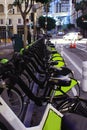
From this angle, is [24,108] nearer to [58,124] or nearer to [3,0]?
[58,124]

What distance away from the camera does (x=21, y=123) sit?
5199 millimetres

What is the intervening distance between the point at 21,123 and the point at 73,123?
73cm

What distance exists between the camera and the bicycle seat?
467 centimetres

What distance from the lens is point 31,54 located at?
1078 cm

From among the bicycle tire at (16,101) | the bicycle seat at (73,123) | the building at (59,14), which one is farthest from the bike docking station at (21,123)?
the building at (59,14)

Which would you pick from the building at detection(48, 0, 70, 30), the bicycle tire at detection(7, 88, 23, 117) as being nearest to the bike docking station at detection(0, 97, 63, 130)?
the bicycle tire at detection(7, 88, 23, 117)

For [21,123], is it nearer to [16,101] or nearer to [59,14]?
[16,101]

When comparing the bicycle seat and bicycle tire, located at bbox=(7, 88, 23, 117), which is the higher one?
the bicycle seat

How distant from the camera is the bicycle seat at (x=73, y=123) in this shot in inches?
184

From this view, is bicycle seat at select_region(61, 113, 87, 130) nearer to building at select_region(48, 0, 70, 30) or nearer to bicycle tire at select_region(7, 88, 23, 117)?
bicycle tire at select_region(7, 88, 23, 117)

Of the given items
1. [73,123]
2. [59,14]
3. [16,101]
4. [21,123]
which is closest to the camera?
[73,123]

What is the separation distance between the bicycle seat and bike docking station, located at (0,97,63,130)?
368mm

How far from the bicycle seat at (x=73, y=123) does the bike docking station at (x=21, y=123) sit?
0.37 meters

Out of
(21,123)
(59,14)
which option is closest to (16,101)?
(21,123)
